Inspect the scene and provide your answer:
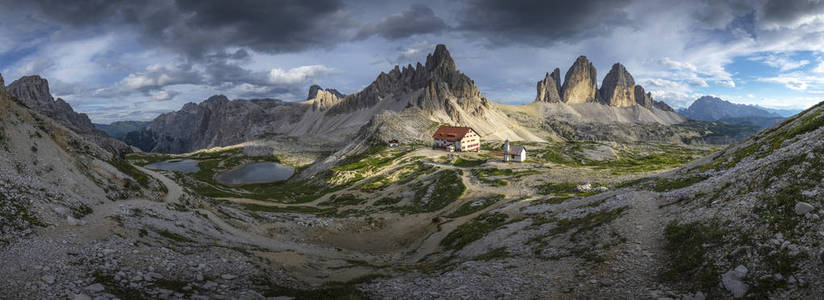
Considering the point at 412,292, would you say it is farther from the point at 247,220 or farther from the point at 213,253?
the point at 247,220

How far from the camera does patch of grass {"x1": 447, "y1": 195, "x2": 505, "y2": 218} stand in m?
63.1

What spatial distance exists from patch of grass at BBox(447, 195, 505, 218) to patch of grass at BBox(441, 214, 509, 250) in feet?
34.1

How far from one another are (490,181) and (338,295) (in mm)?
70868

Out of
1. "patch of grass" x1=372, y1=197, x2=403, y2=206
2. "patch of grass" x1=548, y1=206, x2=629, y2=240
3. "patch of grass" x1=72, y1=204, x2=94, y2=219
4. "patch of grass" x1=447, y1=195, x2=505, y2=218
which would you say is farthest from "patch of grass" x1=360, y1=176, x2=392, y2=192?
"patch of grass" x1=72, y1=204, x2=94, y2=219

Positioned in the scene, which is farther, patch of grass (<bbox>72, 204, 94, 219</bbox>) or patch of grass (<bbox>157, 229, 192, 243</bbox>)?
patch of grass (<bbox>157, 229, 192, 243</bbox>)

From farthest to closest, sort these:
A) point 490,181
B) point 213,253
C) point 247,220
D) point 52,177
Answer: point 490,181 → point 247,220 → point 52,177 → point 213,253

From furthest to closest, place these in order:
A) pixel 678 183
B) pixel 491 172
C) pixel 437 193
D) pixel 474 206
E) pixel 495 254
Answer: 1. pixel 491 172
2. pixel 437 193
3. pixel 474 206
4. pixel 678 183
5. pixel 495 254

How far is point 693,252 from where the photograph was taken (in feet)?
64.2

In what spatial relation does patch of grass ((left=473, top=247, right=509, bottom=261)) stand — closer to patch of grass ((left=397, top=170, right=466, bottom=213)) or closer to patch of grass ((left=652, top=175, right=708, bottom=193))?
patch of grass ((left=652, top=175, right=708, bottom=193))

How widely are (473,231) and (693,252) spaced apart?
1035 inches

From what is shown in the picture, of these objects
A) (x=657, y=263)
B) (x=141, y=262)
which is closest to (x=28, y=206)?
(x=141, y=262)

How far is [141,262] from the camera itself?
66.4 ft

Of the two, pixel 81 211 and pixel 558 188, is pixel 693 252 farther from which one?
pixel 558 188

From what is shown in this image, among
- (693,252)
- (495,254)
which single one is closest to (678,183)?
(693,252)
